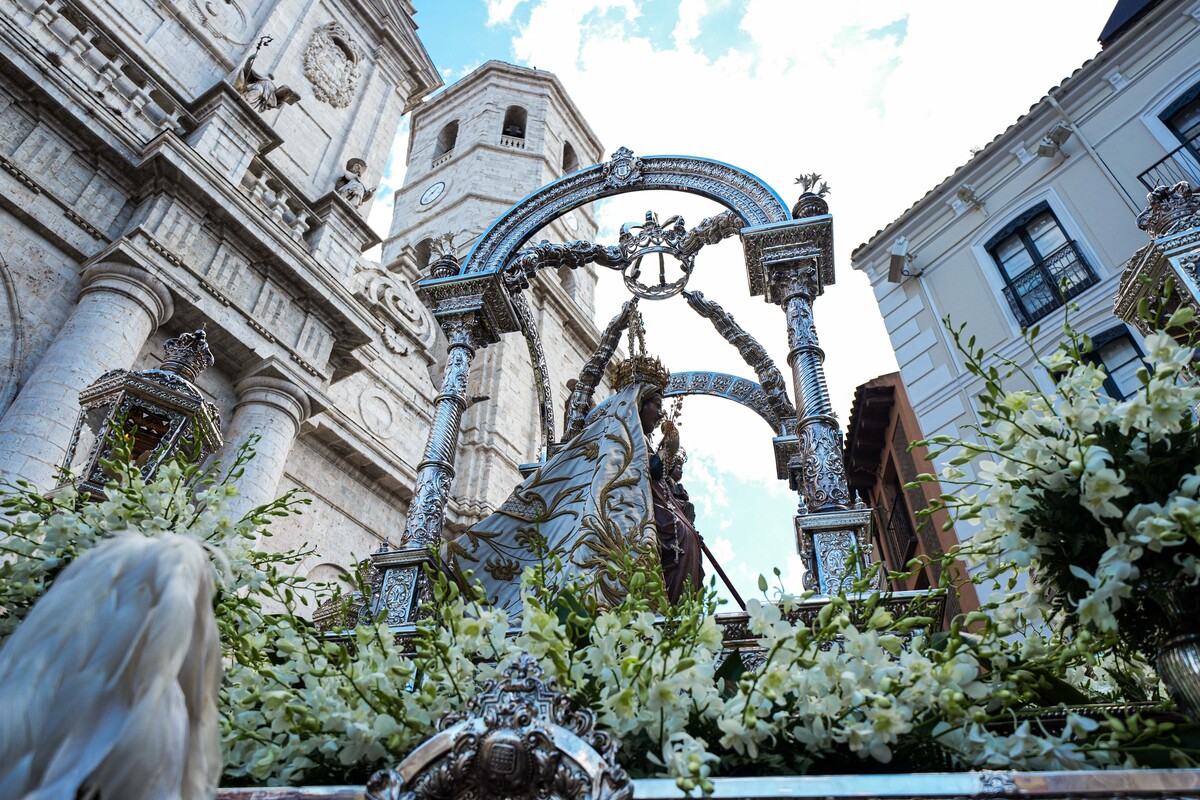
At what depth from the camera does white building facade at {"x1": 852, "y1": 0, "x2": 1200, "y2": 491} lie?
11516 millimetres

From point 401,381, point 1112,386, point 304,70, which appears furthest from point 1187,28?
point 304,70

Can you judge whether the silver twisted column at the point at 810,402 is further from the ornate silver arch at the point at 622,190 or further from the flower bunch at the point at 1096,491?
the flower bunch at the point at 1096,491

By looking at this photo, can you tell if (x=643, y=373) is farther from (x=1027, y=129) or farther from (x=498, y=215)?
(x=498, y=215)

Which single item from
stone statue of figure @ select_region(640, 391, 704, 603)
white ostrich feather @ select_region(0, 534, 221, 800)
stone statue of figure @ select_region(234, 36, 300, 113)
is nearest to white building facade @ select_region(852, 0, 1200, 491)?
stone statue of figure @ select_region(640, 391, 704, 603)

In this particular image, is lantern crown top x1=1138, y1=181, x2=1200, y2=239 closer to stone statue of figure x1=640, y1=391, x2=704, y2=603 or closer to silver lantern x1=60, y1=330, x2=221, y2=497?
stone statue of figure x1=640, y1=391, x2=704, y2=603

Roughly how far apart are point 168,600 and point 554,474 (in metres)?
4.12

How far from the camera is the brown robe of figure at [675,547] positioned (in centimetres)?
508

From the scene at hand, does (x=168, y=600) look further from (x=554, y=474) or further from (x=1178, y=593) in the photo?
(x=554, y=474)

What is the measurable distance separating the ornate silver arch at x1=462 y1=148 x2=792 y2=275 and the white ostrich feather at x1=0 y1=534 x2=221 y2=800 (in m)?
5.42

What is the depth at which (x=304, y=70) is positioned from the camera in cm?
1555

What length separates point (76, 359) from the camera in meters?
7.59

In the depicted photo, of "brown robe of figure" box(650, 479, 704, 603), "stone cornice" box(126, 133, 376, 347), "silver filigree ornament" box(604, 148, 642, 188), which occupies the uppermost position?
"stone cornice" box(126, 133, 376, 347)

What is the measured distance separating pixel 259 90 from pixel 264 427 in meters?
6.95

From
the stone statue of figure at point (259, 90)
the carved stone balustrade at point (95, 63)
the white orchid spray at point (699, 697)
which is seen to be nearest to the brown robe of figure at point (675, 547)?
the white orchid spray at point (699, 697)
